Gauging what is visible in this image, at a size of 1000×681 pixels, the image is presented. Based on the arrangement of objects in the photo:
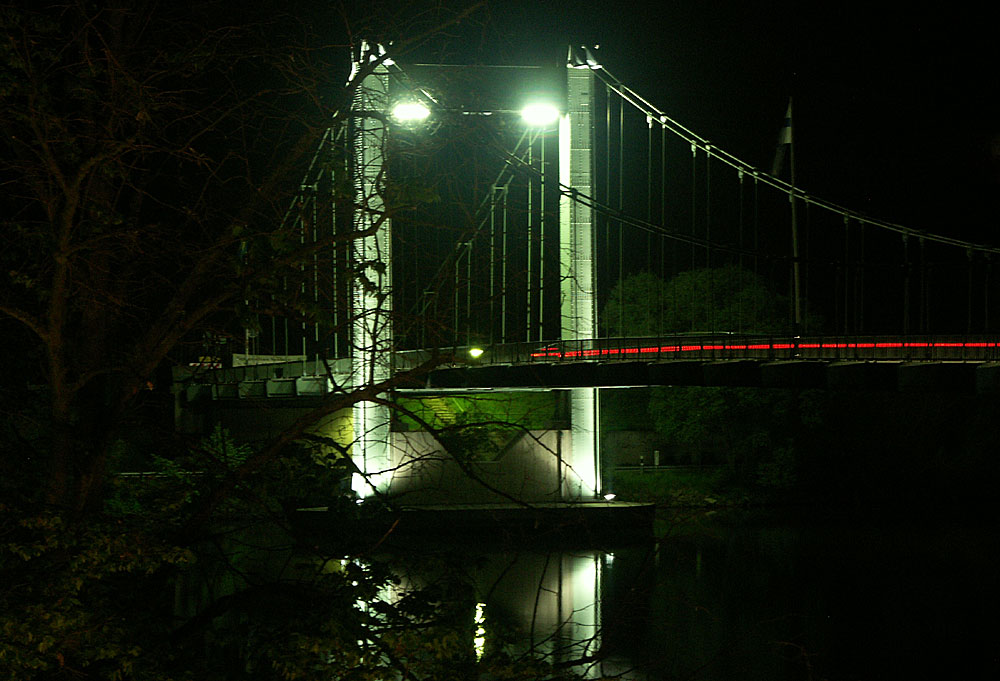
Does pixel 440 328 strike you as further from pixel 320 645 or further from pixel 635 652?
pixel 635 652

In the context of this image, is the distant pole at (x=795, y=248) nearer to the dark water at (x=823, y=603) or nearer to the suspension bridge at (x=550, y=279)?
the suspension bridge at (x=550, y=279)

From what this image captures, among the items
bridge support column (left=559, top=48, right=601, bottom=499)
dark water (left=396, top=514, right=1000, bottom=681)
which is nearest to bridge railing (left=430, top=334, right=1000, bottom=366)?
bridge support column (left=559, top=48, right=601, bottom=499)

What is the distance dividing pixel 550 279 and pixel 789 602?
1308 cm

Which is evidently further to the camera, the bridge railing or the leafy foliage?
the leafy foliage

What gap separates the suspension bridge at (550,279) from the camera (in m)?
5.33

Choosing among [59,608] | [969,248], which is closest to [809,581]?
[969,248]

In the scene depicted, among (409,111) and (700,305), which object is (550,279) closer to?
(409,111)

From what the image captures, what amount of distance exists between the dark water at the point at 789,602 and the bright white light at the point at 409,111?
19.7ft

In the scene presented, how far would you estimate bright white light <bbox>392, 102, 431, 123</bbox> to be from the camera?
17.5ft

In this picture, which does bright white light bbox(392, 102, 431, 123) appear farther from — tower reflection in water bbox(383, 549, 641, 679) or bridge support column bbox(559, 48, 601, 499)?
bridge support column bbox(559, 48, 601, 499)

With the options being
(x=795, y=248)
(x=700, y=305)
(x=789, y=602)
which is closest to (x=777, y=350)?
(x=789, y=602)

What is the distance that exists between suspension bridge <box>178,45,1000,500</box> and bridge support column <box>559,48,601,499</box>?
1.8 inches

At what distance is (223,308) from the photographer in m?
5.42

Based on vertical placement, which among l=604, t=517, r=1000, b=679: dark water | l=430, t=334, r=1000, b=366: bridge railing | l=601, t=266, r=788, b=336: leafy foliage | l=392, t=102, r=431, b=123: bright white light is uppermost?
l=601, t=266, r=788, b=336: leafy foliage
